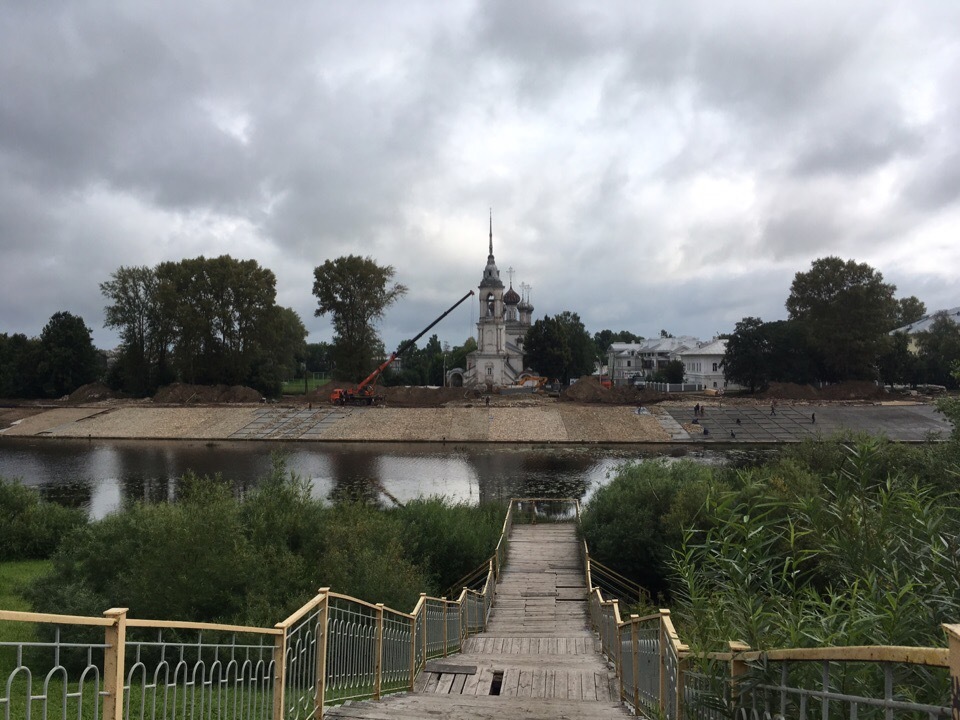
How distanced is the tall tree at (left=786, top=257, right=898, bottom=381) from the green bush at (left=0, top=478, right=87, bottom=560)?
6823cm

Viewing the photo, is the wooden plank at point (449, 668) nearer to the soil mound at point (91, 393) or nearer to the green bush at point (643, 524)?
the green bush at point (643, 524)

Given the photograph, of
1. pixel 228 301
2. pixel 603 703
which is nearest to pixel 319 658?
pixel 603 703

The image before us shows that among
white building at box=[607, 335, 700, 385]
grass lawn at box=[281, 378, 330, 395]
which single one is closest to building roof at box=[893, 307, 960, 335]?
white building at box=[607, 335, 700, 385]

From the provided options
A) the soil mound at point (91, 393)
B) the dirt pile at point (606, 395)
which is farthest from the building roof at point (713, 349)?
→ the soil mound at point (91, 393)

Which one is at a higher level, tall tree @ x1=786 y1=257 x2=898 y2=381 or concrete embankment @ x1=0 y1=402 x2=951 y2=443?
tall tree @ x1=786 y1=257 x2=898 y2=381

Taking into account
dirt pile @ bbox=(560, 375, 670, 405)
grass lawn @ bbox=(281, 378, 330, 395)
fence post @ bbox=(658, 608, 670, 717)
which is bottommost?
fence post @ bbox=(658, 608, 670, 717)

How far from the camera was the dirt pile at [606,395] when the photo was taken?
6556cm

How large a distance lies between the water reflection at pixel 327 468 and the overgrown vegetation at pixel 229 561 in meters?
10.2

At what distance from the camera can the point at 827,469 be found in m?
25.5

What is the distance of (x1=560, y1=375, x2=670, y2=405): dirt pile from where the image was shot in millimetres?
65562

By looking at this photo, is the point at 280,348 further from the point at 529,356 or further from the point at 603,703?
the point at 603,703

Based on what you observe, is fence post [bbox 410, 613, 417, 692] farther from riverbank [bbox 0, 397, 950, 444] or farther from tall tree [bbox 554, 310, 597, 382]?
tall tree [bbox 554, 310, 597, 382]

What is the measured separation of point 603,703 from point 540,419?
5073 centimetres

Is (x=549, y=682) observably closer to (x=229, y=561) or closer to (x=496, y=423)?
(x=229, y=561)
